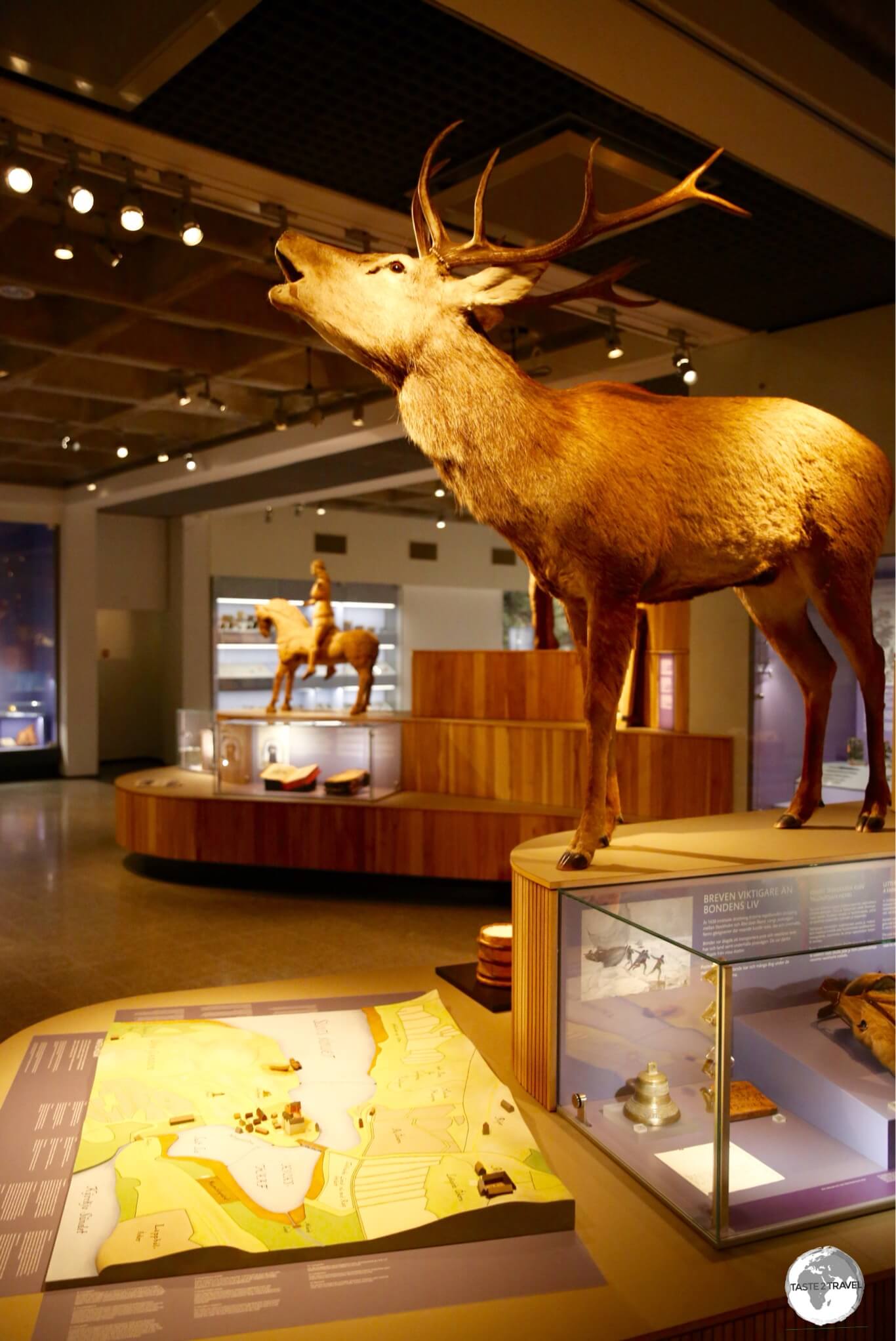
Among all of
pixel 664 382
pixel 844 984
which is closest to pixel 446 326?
pixel 844 984

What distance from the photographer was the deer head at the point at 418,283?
1804 mm

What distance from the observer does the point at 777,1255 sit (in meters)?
1.60

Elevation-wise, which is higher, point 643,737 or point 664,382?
point 664,382

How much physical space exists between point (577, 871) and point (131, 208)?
291cm

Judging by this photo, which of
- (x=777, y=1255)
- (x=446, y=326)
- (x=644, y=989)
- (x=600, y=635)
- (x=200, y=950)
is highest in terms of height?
(x=446, y=326)

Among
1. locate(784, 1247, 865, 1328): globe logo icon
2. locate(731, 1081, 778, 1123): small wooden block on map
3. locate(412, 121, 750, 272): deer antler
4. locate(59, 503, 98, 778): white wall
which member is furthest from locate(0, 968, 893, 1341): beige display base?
locate(59, 503, 98, 778): white wall

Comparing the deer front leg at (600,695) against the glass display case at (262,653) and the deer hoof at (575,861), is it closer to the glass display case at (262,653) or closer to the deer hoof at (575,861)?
the deer hoof at (575,861)

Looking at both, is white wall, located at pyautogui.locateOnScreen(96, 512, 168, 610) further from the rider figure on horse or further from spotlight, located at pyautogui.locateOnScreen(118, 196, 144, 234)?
spotlight, located at pyautogui.locateOnScreen(118, 196, 144, 234)

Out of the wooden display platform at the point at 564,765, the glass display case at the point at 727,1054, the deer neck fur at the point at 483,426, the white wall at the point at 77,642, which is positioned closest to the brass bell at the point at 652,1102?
the glass display case at the point at 727,1054

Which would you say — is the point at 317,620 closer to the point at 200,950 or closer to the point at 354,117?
the point at 200,950

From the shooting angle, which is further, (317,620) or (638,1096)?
(317,620)

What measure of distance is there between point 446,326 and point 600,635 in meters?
0.71

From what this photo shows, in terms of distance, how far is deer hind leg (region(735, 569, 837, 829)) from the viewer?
2.50 metres

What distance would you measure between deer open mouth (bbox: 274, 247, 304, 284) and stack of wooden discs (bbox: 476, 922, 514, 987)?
1.79 metres
